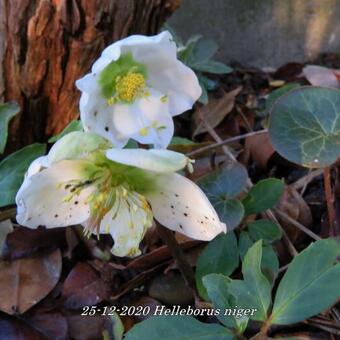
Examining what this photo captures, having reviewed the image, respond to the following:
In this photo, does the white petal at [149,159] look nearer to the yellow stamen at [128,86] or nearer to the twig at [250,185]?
the yellow stamen at [128,86]

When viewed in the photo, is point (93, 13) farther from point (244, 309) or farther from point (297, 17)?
point (297, 17)

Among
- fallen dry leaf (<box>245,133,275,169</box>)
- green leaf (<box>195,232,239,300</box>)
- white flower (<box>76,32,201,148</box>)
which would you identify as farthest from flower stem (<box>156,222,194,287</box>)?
fallen dry leaf (<box>245,133,275,169</box>)

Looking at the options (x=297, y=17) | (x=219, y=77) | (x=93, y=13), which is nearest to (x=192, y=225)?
(x=93, y=13)

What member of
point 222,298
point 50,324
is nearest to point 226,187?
point 222,298

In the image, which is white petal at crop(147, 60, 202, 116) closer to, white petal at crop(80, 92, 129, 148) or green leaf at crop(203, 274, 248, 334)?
white petal at crop(80, 92, 129, 148)

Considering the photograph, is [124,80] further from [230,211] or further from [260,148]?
[260,148]

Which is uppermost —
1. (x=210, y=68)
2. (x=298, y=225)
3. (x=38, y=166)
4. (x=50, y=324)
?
(x=38, y=166)
